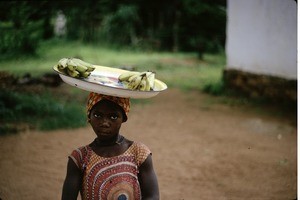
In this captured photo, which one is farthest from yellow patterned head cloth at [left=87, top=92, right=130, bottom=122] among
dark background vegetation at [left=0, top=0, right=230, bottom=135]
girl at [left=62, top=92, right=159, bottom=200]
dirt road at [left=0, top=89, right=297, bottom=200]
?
dark background vegetation at [left=0, top=0, right=230, bottom=135]

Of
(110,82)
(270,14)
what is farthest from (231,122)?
(110,82)

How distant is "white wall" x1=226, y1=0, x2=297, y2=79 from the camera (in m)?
6.37

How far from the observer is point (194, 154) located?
180 inches

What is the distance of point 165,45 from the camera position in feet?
52.0

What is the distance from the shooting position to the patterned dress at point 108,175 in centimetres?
185

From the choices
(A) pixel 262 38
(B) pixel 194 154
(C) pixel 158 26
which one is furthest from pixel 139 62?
(B) pixel 194 154

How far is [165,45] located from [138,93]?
14.3m

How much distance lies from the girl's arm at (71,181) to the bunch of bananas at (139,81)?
440 mm

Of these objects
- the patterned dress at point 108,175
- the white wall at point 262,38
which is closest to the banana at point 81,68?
the patterned dress at point 108,175

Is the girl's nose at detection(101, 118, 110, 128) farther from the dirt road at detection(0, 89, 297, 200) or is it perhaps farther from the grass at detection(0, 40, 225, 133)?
the grass at detection(0, 40, 225, 133)

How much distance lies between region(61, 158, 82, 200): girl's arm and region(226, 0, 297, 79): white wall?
4.69 m

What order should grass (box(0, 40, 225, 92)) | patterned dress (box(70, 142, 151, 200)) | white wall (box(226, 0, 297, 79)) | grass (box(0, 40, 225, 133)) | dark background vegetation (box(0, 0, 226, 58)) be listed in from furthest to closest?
1. dark background vegetation (box(0, 0, 226, 58))
2. grass (box(0, 40, 225, 92))
3. white wall (box(226, 0, 297, 79))
4. grass (box(0, 40, 225, 133))
5. patterned dress (box(70, 142, 151, 200))

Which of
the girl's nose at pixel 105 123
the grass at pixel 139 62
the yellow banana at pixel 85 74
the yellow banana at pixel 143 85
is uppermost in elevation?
the yellow banana at pixel 85 74

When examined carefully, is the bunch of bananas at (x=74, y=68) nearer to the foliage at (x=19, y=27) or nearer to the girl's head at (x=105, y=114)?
the girl's head at (x=105, y=114)
